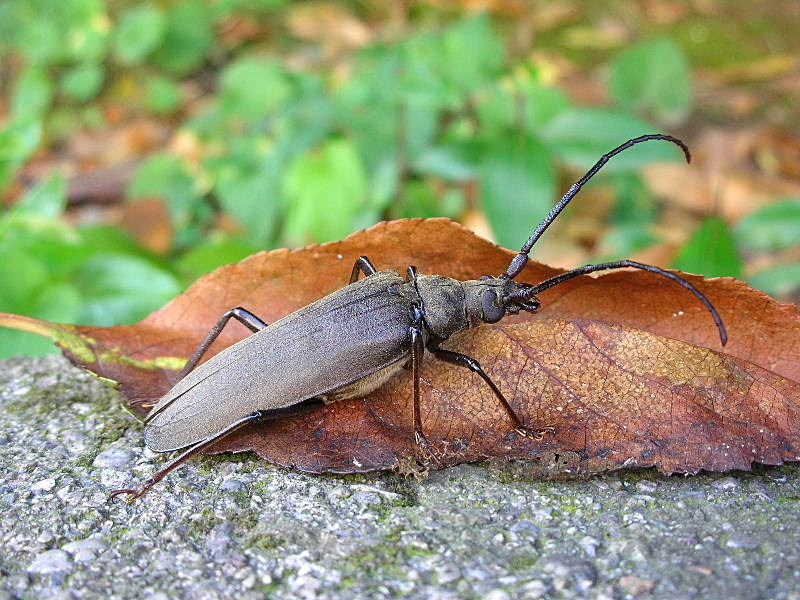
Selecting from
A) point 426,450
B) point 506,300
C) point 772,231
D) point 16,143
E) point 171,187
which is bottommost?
point 171,187

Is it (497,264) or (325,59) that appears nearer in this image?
(497,264)

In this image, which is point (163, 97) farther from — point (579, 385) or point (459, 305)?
point (579, 385)

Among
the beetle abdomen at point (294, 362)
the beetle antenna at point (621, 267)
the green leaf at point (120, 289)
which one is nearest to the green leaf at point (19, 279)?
the green leaf at point (120, 289)

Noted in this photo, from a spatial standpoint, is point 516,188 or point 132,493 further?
point 516,188

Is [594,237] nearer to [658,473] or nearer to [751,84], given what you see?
[751,84]

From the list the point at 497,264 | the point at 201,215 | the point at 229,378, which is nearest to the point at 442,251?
the point at 497,264

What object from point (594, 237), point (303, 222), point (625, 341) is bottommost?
point (594, 237)

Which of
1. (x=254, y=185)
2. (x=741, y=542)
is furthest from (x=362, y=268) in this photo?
(x=254, y=185)
